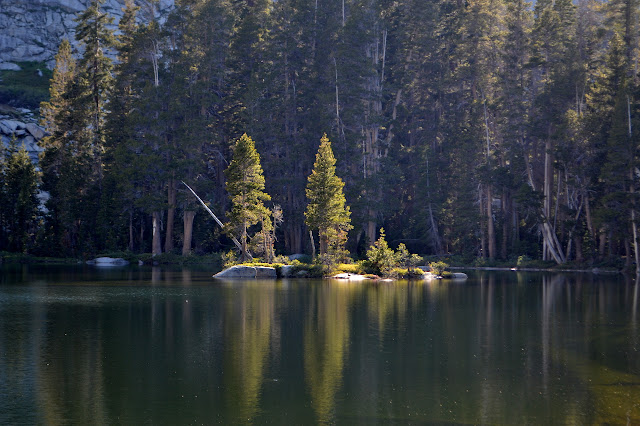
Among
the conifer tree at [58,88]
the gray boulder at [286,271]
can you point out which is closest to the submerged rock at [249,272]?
the gray boulder at [286,271]

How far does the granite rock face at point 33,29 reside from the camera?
5266 inches

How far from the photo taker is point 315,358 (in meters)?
21.6

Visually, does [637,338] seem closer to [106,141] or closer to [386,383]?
[386,383]

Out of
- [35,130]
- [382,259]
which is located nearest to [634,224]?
[382,259]

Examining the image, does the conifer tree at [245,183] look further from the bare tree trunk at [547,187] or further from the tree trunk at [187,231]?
the bare tree trunk at [547,187]

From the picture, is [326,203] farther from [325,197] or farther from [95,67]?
[95,67]

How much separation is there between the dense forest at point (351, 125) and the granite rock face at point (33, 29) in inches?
2319

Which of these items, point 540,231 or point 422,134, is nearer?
point 540,231

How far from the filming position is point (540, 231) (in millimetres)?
70938

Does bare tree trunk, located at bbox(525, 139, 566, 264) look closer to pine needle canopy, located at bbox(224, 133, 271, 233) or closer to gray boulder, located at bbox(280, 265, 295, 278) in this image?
gray boulder, located at bbox(280, 265, 295, 278)

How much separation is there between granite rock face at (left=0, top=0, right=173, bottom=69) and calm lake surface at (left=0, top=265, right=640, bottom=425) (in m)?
111

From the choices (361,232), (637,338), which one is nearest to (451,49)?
(361,232)

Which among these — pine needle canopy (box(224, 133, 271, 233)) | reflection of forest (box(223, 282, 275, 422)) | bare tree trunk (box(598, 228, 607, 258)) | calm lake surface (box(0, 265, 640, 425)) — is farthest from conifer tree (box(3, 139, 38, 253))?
bare tree trunk (box(598, 228, 607, 258))

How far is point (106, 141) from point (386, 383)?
70503 mm
